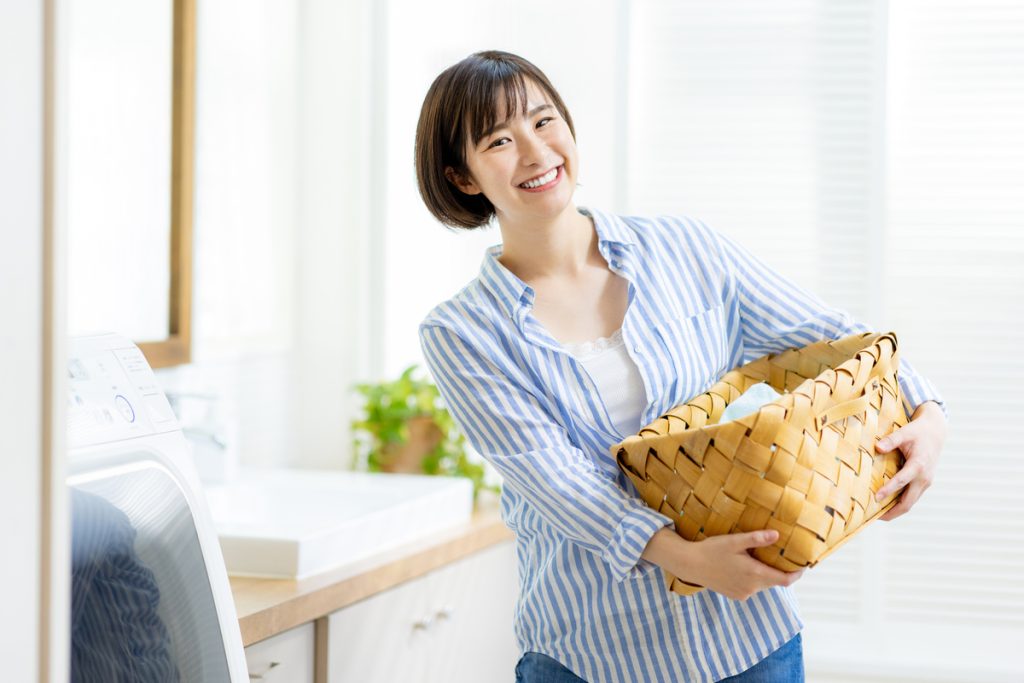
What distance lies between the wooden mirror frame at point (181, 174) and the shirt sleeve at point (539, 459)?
0.94 m

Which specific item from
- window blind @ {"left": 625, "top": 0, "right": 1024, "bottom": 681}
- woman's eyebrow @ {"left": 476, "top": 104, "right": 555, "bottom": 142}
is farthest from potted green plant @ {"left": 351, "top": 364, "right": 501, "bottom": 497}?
woman's eyebrow @ {"left": 476, "top": 104, "right": 555, "bottom": 142}

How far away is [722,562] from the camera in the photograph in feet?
3.71

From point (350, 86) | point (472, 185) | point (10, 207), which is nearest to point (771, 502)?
point (472, 185)

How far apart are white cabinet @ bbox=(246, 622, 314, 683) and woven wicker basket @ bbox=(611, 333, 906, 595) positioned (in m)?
0.64

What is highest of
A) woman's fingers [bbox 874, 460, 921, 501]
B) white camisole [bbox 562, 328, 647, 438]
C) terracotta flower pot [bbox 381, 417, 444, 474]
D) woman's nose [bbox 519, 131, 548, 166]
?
woman's nose [bbox 519, 131, 548, 166]

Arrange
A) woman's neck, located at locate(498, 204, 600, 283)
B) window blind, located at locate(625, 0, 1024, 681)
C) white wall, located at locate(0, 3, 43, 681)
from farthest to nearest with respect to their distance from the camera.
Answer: window blind, located at locate(625, 0, 1024, 681) < woman's neck, located at locate(498, 204, 600, 283) < white wall, located at locate(0, 3, 43, 681)

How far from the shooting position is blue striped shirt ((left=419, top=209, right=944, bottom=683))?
1.28 metres

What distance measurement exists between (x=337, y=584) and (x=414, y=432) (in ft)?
2.68

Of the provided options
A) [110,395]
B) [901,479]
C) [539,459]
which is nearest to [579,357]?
[539,459]

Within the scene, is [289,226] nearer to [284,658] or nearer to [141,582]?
[284,658]

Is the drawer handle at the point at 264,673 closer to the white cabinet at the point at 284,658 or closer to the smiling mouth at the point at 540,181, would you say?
the white cabinet at the point at 284,658

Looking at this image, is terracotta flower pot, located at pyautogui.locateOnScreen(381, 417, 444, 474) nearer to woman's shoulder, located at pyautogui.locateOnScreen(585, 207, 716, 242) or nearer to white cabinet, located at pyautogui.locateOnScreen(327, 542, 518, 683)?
white cabinet, located at pyautogui.locateOnScreen(327, 542, 518, 683)

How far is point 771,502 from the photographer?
43.8 inches

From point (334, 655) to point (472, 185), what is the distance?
2.57 ft
